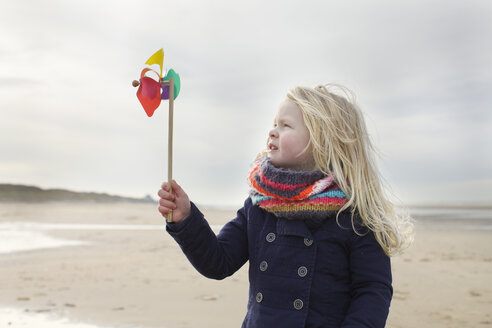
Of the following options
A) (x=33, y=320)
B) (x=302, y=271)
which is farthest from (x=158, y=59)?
(x=33, y=320)

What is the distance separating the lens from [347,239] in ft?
6.35

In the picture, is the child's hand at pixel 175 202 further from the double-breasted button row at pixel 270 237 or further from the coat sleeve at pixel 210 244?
the double-breasted button row at pixel 270 237

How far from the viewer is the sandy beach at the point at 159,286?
169 inches

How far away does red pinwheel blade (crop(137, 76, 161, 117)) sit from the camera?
2182 mm

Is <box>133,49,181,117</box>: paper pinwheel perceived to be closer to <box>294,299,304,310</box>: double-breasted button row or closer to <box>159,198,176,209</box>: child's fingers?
<box>159,198,176,209</box>: child's fingers

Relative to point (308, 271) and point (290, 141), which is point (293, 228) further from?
point (290, 141)

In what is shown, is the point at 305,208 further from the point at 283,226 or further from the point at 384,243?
the point at 384,243

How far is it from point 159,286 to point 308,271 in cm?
375

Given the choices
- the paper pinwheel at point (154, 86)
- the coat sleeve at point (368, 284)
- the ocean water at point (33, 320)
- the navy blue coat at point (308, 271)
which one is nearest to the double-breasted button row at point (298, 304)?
the navy blue coat at point (308, 271)

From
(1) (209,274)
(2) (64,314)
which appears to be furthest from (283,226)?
(2) (64,314)

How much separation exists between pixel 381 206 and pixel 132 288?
12.6 feet

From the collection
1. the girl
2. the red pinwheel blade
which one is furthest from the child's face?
the red pinwheel blade

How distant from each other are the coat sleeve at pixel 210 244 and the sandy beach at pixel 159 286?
215cm

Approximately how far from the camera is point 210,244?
2.05 metres
